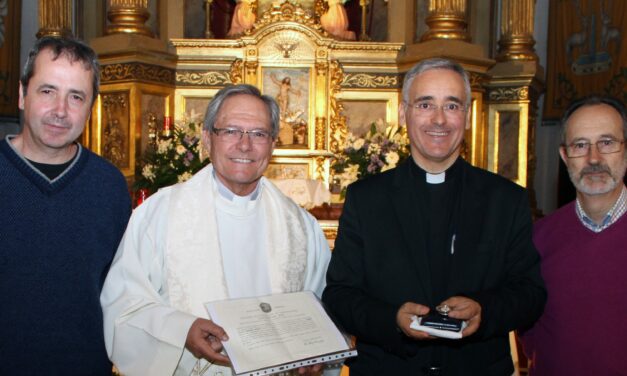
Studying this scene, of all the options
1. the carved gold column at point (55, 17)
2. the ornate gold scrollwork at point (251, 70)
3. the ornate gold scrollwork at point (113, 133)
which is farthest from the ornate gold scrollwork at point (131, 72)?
the carved gold column at point (55, 17)

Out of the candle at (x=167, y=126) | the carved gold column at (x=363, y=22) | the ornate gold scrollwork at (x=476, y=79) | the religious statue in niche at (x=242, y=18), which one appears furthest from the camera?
the carved gold column at (x=363, y=22)

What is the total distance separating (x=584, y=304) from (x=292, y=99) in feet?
19.1

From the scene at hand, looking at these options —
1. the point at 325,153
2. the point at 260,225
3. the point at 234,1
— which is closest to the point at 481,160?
the point at 325,153

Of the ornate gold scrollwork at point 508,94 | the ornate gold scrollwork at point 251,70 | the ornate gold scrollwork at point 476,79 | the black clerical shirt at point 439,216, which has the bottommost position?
the black clerical shirt at point 439,216

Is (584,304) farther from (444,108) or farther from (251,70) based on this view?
(251,70)

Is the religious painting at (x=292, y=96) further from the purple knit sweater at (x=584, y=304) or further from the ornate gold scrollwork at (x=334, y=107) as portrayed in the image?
the purple knit sweater at (x=584, y=304)

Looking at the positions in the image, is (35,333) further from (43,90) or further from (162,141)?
(162,141)

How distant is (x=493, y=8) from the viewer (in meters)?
9.16

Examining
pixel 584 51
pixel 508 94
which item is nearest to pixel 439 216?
→ pixel 508 94

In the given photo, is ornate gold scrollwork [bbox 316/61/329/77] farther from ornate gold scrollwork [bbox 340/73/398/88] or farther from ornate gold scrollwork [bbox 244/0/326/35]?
ornate gold scrollwork [bbox 244/0/326/35]

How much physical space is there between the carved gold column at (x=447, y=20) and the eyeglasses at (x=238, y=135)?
5.39m

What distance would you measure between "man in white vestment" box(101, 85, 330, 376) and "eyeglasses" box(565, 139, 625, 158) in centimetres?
111

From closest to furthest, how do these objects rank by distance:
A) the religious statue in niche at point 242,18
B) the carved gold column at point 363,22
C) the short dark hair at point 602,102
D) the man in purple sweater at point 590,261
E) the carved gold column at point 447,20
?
the man in purple sweater at point 590,261
the short dark hair at point 602,102
the carved gold column at point 447,20
the religious statue in niche at point 242,18
the carved gold column at point 363,22

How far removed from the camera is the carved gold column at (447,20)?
25.7 feet
